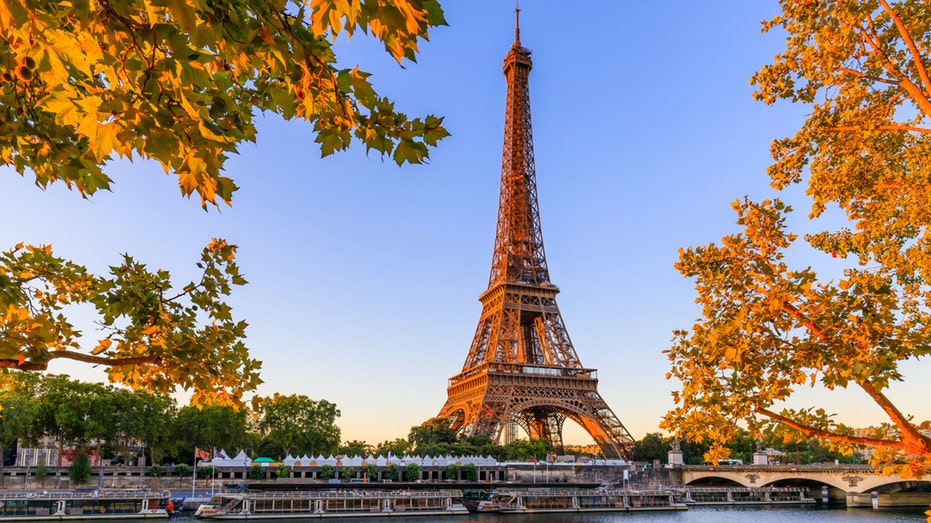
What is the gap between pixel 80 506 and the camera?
45.9m

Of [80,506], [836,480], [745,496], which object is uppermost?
[80,506]

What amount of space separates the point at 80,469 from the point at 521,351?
40668mm

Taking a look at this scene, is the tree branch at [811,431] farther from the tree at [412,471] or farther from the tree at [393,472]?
the tree at [393,472]

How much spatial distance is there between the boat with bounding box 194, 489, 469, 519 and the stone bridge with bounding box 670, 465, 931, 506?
27791 mm

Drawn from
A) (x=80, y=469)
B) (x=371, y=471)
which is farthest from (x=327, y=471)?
(x=80, y=469)

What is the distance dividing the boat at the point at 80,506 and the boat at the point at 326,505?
347 cm

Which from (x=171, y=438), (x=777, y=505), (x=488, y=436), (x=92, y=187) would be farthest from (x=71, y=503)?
(x=777, y=505)

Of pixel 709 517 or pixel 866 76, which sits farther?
pixel 709 517

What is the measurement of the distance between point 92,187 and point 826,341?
5.96 metres

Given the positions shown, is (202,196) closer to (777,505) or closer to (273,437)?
(273,437)

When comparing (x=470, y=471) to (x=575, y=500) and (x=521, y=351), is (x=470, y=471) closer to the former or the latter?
(x=575, y=500)

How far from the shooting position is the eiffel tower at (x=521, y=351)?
6531cm

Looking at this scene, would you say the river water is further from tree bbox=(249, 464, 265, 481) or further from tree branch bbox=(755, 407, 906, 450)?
tree branch bbox=(755, 407, 906, 450)

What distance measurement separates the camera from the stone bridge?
211ft
